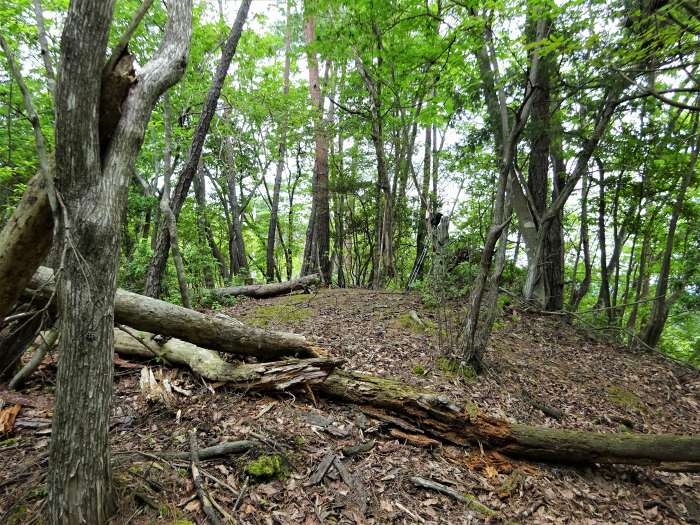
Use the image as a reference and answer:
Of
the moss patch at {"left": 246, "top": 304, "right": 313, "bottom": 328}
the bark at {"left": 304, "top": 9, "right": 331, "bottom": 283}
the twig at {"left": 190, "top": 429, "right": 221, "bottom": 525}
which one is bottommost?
the twig at {"left": 190, "top": 429, "right": 221, "bottom": 525}

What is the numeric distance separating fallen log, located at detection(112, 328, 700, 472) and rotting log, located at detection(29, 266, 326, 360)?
4.16 ft

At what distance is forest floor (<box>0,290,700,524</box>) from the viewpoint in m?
2.52

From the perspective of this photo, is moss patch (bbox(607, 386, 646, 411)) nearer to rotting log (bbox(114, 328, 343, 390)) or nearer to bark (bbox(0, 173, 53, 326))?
rotting log (bbox(114, 328, 343, 390))

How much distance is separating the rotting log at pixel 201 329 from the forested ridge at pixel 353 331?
28 millimetres

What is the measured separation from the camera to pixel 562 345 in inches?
268

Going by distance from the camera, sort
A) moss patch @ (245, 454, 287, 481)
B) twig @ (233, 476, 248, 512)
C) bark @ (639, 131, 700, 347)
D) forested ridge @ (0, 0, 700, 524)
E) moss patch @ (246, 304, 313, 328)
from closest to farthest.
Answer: forested ridge @ (0, 0, 700, 524)
twig @ (233, 476, 248, 512)
moss patch @ (245, 454, 287, 481)
moss patch @ (246, 304, 313, 328)
bark @ (639, 131, 700, 347)

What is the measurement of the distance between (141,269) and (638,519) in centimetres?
911

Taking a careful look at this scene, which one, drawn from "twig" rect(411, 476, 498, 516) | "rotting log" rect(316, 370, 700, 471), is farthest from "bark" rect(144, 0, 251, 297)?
"twig" rect(411, 476, 498, 516)

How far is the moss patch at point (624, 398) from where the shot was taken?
507 cm

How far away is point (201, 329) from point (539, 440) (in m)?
3.84

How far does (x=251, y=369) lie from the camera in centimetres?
384

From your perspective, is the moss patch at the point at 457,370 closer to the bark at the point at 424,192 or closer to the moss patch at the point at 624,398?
the moss patch at the point at 624,398

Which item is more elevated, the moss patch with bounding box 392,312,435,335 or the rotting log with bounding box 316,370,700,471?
the moss patch with bounding box 392,312,435,335

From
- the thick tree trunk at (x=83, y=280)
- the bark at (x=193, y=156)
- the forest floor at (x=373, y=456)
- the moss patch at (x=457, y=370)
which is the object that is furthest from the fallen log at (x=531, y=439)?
the bark at (x=193, y=156)
